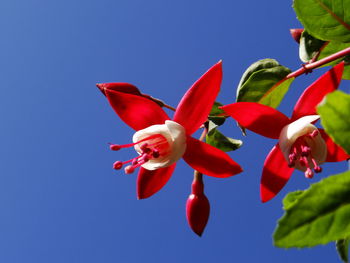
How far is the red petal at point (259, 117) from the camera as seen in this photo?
67cm

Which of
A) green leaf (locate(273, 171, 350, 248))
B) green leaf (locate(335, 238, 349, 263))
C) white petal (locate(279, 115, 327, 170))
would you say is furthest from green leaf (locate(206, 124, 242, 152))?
green leaf (locate(273, 171, 350, 248))

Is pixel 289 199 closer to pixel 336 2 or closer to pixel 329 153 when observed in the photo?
pixel 329 153

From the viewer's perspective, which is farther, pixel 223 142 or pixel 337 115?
pixel 223 142

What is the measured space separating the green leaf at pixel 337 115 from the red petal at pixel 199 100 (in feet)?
1.19

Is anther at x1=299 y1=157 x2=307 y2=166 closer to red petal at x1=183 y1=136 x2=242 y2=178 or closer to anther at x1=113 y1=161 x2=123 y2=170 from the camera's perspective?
red petal at x1=183 y1=136 x2=242 y2=178

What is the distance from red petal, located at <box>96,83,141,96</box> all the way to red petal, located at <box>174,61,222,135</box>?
4.2 inches

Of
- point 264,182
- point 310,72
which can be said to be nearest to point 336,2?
point 310,72

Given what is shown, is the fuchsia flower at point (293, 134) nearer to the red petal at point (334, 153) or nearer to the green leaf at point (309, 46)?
the red petal at point (334, 153)

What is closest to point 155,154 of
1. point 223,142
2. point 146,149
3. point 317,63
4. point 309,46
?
point 146,149

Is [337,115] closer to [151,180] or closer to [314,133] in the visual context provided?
[314,133]

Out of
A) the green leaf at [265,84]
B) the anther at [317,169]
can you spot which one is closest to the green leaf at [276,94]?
the green leaf at [265,84]

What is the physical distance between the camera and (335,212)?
375 millimetres

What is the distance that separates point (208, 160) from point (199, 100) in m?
0.12

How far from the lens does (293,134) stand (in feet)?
2.19
